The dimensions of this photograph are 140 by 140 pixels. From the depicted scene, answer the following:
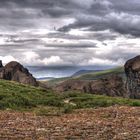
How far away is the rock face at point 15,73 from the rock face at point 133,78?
32.5 metres

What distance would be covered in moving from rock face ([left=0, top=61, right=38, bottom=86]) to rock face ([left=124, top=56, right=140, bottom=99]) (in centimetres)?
3251

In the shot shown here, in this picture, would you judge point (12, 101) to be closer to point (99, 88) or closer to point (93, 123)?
point (93, 123)

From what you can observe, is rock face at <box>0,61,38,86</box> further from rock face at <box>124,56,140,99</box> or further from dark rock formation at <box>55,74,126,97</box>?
rock face at <box>124,56,140,99</box>

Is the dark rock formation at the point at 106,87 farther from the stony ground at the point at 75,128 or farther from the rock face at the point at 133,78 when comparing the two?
the stony ground at the point at 75,128

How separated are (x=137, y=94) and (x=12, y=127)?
69.6 metres

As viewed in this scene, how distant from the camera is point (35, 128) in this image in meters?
28.0

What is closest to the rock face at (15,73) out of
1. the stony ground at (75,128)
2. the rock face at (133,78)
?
the rock face at (133,78)

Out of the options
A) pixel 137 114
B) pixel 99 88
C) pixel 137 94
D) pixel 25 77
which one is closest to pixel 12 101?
pixel 137 114

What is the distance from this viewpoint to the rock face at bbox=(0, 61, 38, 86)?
122500mm

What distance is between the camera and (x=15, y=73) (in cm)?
12538

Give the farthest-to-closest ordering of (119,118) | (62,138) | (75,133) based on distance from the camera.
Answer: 1. (119,118)
2. (75,133)
3. (62,138)

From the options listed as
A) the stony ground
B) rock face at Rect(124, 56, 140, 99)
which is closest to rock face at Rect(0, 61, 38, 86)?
rock face at Rect(124, 56, 140, 99)

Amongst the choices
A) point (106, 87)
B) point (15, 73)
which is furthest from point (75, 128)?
point (15, 73)

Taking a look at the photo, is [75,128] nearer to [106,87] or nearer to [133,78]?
[133,78]
